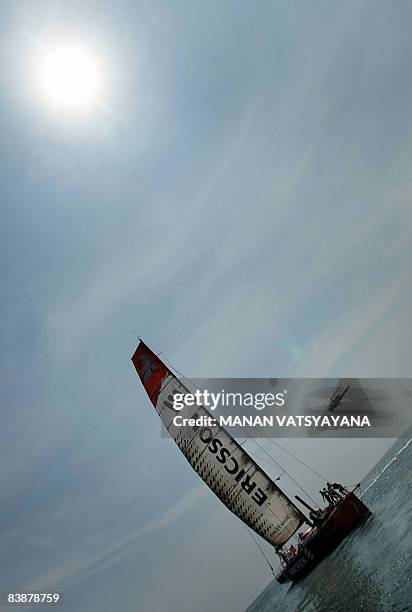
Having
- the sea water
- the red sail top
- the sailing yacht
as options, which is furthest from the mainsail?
the sea water

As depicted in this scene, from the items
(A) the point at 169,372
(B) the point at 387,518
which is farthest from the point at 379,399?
(A) the point at 169,372

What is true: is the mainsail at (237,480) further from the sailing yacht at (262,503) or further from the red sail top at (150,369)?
the red sail top at (150,369)

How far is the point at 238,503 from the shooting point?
35938mm

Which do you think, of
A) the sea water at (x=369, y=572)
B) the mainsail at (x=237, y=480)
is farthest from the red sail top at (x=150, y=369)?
the sea water at (x=369, y=572)

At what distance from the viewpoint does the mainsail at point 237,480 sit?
35125 millimetres

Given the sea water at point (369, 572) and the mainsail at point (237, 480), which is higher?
the mainsail at point (237, 480)

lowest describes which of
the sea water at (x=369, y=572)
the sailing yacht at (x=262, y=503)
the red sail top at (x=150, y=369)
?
the sea water at (x=369, y=572)

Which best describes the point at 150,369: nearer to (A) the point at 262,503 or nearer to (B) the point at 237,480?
(B) the point at 237,480

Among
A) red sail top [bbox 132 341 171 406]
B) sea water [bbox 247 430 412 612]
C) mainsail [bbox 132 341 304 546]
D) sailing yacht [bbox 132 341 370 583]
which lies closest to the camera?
sea water [bbox 247 430 412 612]

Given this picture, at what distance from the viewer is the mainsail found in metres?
35.1

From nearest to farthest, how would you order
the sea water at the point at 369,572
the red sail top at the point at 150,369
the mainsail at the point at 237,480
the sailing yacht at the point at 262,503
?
the sea water at the point at 369,572
the sailing yacht at the point at 262,503
the mainsail at the point at 237,480
the red sail top at the point at 150,369

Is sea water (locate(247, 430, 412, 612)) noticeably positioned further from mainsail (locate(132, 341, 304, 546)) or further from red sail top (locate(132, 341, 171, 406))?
red sail top (locate(132, 341, 171, 406))

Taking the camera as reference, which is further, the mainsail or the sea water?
the mainsail

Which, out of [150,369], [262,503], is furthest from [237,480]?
[150,369]
